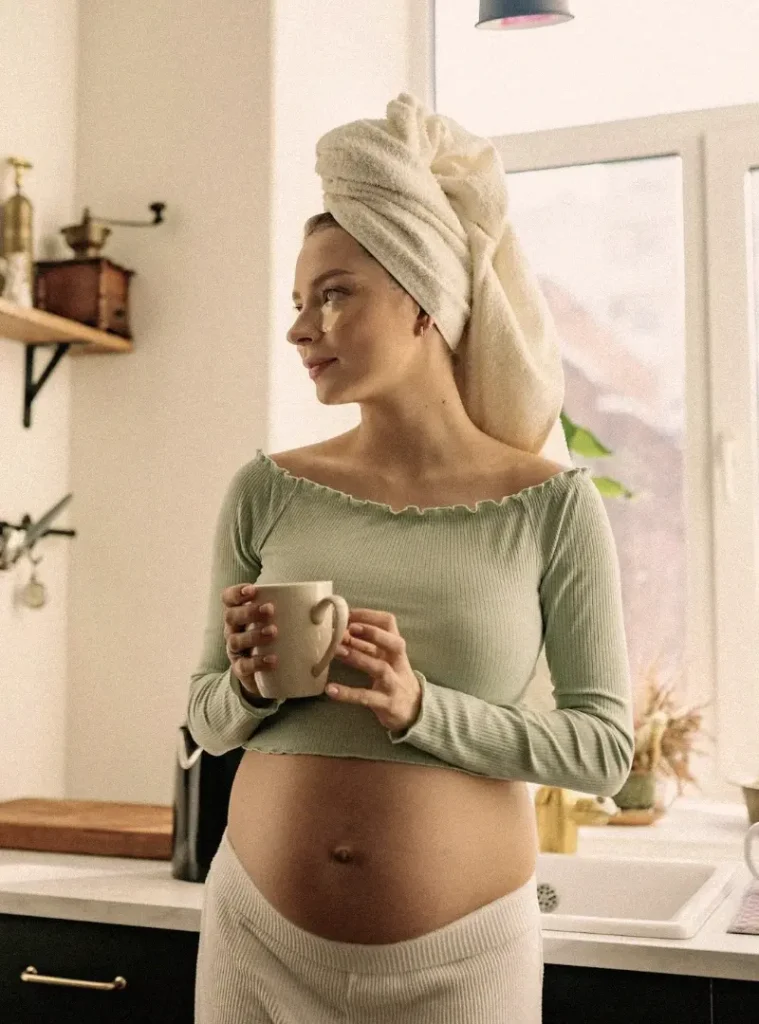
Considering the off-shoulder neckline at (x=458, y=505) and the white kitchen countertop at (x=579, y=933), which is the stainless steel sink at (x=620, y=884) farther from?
the off-shoulder neckline at (x=458, y=505)

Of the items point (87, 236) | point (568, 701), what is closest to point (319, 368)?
point (568, 701)

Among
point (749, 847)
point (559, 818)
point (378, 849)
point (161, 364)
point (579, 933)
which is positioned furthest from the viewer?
point (161, 364)

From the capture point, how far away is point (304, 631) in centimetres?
108

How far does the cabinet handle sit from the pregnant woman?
0.46m

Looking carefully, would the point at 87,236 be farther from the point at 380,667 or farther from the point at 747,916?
the point at 747,916

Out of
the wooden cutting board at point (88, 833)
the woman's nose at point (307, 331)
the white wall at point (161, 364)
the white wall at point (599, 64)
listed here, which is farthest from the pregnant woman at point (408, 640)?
the white wall at point (599, 64)

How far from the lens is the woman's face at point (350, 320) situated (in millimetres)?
1267

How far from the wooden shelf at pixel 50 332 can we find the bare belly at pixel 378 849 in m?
1.10

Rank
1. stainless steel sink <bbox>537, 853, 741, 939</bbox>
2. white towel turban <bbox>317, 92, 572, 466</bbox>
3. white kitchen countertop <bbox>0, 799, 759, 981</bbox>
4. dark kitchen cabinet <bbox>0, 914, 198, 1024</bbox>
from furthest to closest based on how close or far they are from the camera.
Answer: stainless steel sink <bbox>537, 853, 741, 939</bbox>, dark kitchen cabinet <bbox>0, 914, 198, 1024</bbox>, white kitchen countertop <bbox>0, 799, 759, 981</bbox>, white towel turban <bbox>317, 92, 572, 466</bbox>


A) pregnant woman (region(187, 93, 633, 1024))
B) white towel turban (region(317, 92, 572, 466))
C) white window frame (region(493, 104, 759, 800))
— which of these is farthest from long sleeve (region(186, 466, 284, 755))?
white window frame (region(493, 104, 759, 800))

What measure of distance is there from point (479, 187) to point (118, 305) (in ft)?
3.58

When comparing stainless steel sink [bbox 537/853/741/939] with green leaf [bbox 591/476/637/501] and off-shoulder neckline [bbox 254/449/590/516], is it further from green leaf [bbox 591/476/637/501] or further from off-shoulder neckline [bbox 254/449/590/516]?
off-shoulder neckline [bbox 254/449/590/516]

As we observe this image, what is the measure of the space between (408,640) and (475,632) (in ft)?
0.21

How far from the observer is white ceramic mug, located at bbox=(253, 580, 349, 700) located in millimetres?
1072
